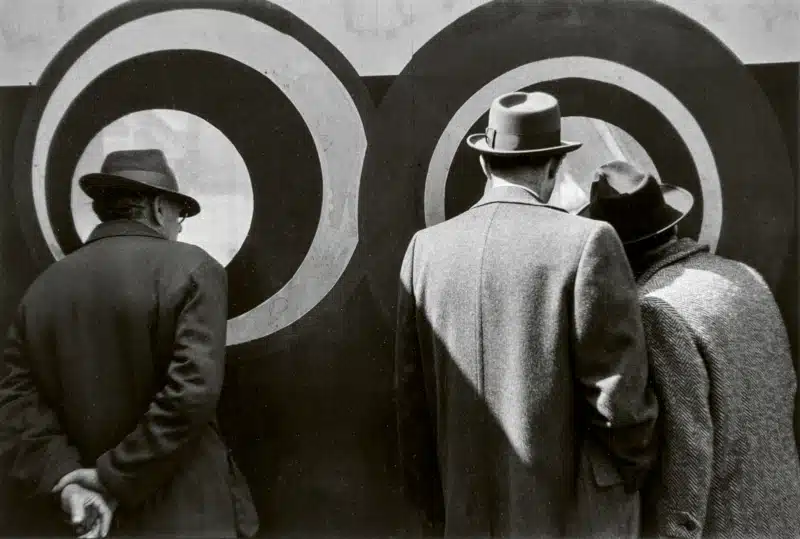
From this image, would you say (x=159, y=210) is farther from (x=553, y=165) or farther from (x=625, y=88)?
(x=625, y=88)

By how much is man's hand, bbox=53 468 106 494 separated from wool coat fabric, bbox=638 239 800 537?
5.50ft

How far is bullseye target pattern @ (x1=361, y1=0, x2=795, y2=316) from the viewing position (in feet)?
9.48

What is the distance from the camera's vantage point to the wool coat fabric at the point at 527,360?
2.15 m

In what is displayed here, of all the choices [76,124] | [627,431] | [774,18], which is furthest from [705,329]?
[76,124]

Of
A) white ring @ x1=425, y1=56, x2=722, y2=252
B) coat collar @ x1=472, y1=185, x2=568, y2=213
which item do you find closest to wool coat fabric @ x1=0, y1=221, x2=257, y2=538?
coat collar @ x1=472, y1=185, x2=568, y2=213

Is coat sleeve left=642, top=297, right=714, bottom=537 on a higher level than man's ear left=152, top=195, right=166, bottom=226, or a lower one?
lower

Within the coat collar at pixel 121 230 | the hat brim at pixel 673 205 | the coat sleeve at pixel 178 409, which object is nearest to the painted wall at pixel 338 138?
the hat brim at pixel 673 205

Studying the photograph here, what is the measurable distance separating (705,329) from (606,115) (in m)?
0.98

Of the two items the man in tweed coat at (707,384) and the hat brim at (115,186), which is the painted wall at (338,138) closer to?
the hat brim at (115,186)

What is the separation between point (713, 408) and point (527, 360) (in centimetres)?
56

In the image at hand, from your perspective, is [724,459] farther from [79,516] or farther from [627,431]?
[79,516]

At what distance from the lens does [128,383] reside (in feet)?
8.33

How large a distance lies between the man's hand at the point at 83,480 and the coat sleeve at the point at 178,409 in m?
0.07

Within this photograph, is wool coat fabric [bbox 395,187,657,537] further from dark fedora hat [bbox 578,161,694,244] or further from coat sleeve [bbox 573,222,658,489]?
dark fedora hat [bbox 578,161,694,244]
